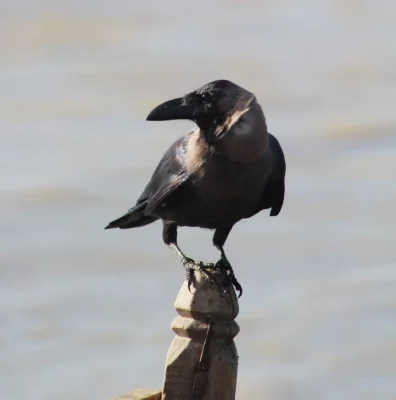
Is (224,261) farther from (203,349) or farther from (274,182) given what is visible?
(203,349)

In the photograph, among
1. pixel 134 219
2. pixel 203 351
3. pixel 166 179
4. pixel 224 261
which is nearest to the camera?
pixel 203 351

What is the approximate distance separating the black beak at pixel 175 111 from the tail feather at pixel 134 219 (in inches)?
24.6

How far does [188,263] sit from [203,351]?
0.64m

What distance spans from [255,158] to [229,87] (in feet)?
1.03

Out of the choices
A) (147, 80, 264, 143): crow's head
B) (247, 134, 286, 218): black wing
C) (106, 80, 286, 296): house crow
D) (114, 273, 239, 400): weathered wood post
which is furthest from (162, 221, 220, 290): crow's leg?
(147, 80, 264, 143): crow's head

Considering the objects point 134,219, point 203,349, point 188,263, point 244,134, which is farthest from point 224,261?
point 203,349

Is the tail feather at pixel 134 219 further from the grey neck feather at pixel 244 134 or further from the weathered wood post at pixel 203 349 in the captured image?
the weathered wood post at pixel 203 349

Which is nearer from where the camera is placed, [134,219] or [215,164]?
[215,164]

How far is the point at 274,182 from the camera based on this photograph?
4.55 meters

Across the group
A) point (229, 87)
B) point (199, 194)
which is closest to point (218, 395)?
point (199, 194)

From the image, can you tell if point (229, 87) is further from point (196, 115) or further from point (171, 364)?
point (171, 364)

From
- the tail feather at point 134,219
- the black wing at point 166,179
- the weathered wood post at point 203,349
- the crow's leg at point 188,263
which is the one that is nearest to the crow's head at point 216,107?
the black wing at point 166,179

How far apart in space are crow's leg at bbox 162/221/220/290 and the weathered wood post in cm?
11

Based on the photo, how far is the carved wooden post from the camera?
140 inches
